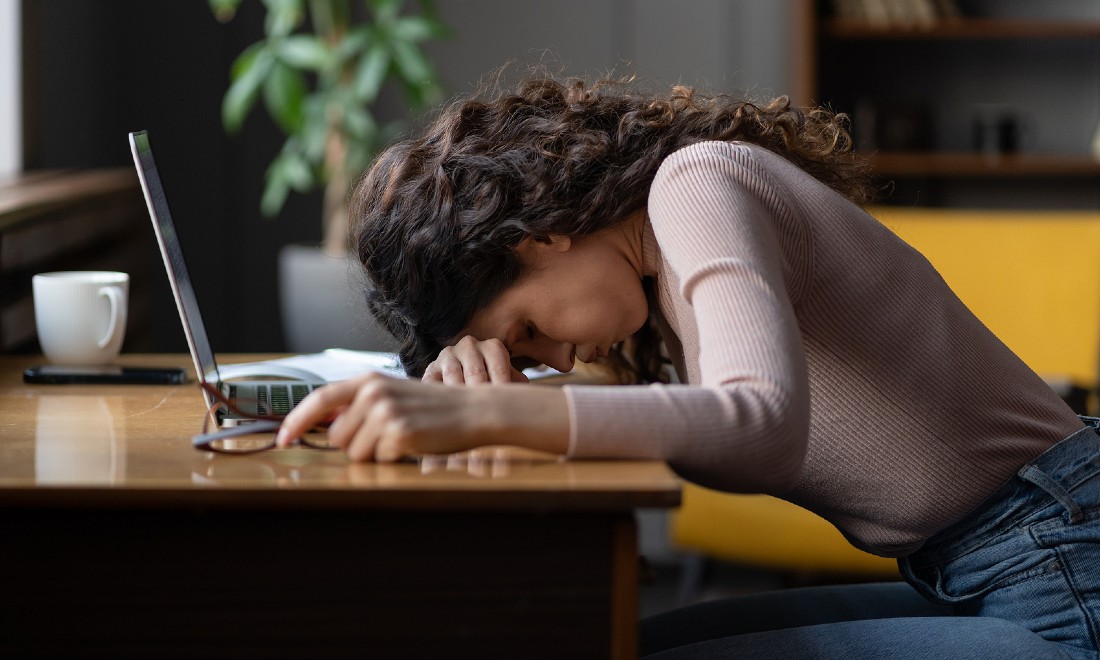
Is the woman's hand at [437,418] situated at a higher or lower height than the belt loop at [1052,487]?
higher

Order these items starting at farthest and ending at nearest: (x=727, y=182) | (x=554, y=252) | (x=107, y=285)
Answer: (x=107, y=285), (x=554, y=252), (x=727, y=182)

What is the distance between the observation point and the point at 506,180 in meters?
1.12

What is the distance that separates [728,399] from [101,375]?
0.84 metres

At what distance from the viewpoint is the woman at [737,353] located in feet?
2.64

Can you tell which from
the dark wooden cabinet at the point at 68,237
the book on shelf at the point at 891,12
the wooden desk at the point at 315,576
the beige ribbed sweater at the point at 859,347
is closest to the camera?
the wooden desk at the point at 315,576

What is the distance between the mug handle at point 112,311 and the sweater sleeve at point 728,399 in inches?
32.2

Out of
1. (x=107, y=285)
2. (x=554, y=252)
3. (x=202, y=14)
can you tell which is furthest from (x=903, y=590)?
(x=202, y=14)

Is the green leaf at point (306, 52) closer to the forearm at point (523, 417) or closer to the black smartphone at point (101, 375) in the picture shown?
the black smartphone at point (101, 375)

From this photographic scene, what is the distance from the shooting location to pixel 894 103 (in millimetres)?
3633

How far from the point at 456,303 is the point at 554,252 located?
0.11 metres

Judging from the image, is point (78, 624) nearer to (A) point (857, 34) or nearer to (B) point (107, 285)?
(B) point (107, 285)

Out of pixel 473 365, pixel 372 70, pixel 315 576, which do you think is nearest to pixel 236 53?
pixel 372 70

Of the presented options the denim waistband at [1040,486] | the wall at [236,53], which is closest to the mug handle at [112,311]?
the denim waistband at [1040,486]

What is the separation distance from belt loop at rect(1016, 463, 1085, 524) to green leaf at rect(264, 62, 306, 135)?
2378mm
